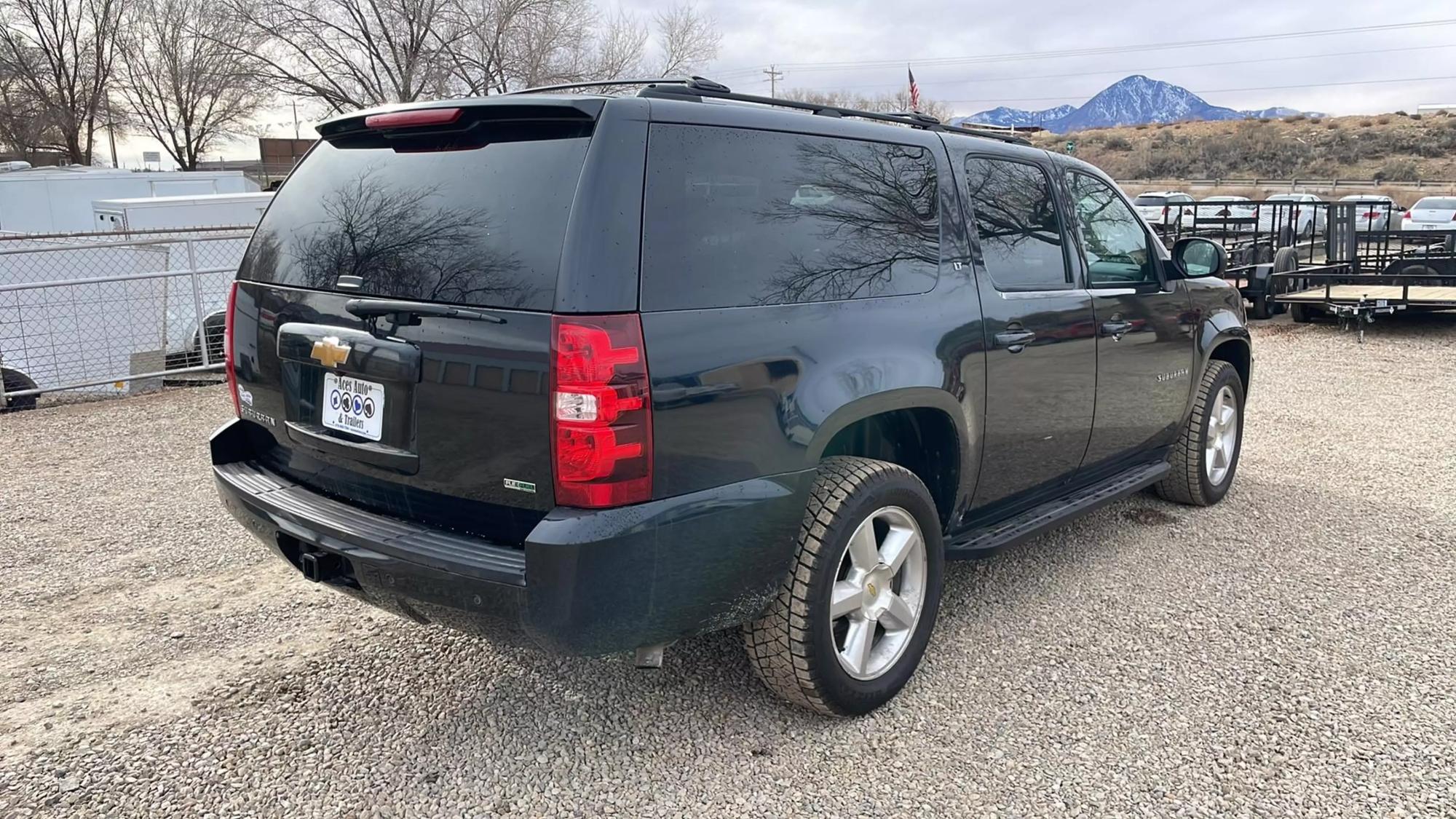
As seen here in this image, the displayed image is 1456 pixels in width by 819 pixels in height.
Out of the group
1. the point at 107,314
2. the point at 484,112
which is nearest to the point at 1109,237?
the point at 484,112

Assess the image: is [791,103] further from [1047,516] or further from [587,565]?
[1047,516]

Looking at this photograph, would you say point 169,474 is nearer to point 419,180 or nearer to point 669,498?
point 419,180

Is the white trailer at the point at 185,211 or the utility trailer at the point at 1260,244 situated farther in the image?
the utility trailer at the point at 1260,244

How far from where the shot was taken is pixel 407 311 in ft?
8.41

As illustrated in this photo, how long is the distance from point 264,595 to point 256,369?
1.33 meters

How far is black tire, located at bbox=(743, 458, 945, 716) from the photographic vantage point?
9.20ft

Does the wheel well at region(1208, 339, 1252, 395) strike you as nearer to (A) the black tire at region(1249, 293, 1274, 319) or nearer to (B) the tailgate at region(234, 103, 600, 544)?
(B) the tailgate at region(234, 103, 600, 544)

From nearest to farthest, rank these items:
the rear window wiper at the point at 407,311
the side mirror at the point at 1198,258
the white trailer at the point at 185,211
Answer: the rear window wiper at the point at 407,311, the side mirror at the point at 1198,258, the white trailer at the point at 185,211

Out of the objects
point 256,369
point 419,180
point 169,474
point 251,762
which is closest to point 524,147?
point 419,180

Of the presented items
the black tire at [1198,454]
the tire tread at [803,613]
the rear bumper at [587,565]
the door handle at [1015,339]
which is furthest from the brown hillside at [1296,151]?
the rear bumper at [587,565]

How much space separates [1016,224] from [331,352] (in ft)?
8.27

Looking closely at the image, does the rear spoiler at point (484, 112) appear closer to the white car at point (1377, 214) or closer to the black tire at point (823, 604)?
the black tire at point (823, 604)

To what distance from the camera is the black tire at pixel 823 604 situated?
2803 mm

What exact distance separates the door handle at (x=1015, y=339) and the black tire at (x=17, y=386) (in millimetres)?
7878
